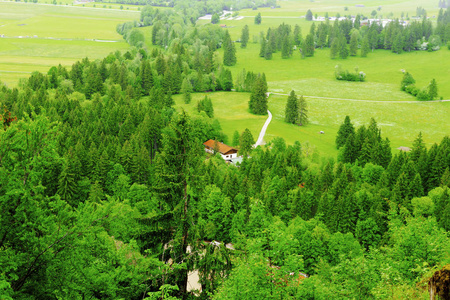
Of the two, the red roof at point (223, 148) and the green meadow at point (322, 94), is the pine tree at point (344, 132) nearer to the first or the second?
the green meadow at point (322, 94)

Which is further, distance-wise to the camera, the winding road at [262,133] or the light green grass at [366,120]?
the light green grass at [366,120]

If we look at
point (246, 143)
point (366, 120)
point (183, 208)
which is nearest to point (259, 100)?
point (366, 120)

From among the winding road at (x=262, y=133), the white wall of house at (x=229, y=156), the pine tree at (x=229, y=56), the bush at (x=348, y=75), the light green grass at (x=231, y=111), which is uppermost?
the pine tree at (x=229, y=56)

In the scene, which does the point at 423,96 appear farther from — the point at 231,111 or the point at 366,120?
the point at 231,111

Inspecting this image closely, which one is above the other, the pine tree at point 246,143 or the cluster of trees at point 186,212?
the cluster of trees at point 186,212

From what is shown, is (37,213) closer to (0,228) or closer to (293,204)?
(0,228)

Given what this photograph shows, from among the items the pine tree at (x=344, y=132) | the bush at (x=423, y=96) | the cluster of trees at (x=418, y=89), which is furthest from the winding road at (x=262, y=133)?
the cluster of trees at (x=418, y=89)

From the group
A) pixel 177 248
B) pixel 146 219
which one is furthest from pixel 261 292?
pixel 146 219
